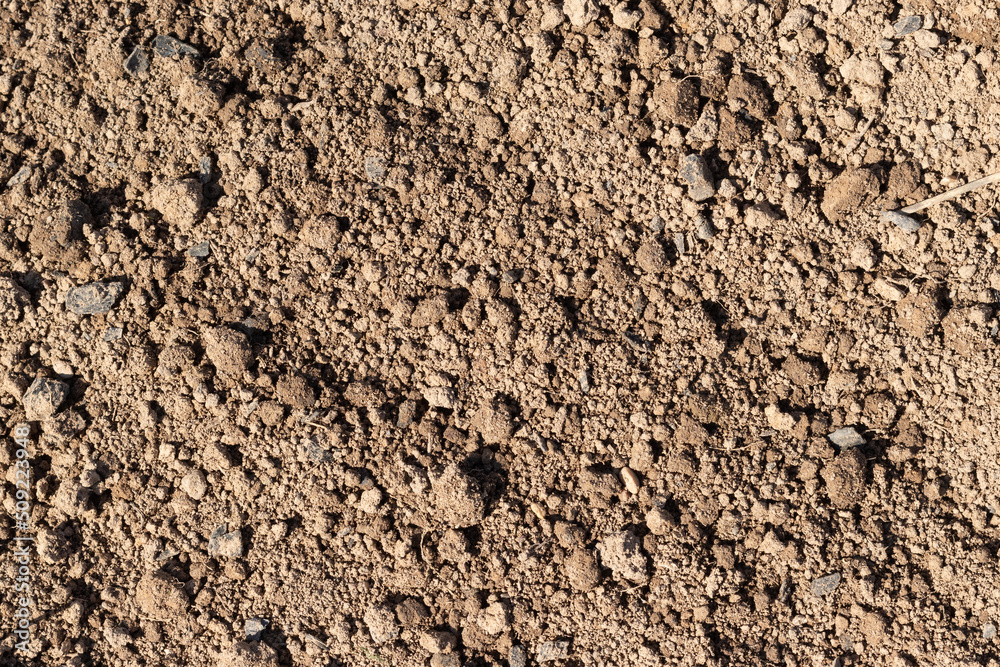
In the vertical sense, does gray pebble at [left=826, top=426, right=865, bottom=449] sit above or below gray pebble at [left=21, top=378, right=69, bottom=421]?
above

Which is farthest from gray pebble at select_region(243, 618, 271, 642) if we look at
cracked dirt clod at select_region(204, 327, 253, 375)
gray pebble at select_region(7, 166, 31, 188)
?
gray pebble at select_region(7, 166, 31, 188)

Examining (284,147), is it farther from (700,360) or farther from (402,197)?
(700,360)

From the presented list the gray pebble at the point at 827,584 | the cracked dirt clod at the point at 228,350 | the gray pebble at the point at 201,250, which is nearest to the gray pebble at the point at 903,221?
the gray pebble at the point at 827,584

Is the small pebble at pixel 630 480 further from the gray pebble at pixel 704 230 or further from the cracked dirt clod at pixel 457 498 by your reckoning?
the gray pebble at pixel 704 230

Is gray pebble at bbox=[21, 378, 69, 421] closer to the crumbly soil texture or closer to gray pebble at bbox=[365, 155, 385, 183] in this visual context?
the crumbly soil texture

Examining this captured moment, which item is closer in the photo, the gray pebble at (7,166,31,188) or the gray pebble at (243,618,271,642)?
the gray pebble at (243,618,271,642)

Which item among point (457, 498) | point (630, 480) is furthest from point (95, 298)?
point (630, 480)
